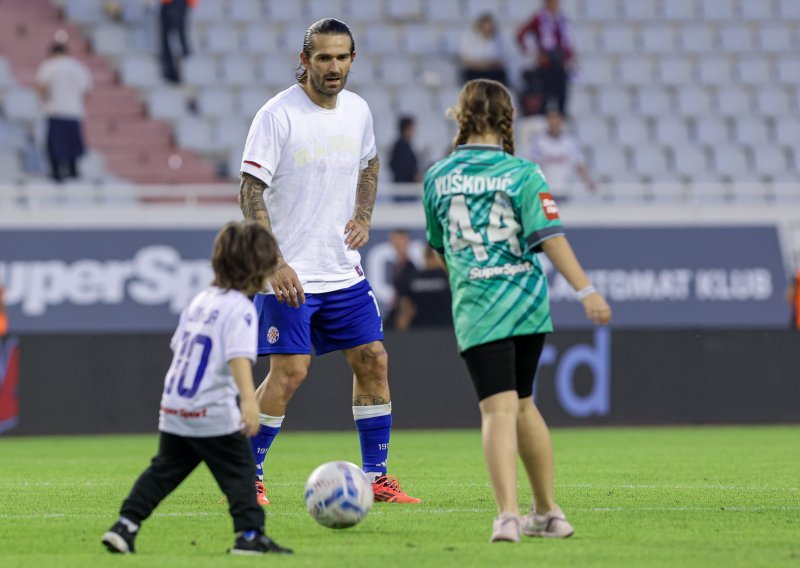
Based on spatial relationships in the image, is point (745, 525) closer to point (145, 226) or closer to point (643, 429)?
point (643, 429)

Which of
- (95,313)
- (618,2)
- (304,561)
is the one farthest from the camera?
(618,2)

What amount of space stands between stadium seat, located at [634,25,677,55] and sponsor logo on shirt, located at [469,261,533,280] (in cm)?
1731

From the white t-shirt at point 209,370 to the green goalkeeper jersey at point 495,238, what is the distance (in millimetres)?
874

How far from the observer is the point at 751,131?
22.0 meters

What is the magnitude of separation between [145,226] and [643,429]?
19.4 feet

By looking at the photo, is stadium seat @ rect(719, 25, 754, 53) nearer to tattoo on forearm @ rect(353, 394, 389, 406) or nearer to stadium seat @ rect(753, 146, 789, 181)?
stadium seat @ rect(753, 146, 789, 181)

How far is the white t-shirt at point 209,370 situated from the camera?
5719mm

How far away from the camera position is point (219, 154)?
19.9 metres

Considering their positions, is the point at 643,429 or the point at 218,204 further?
the point at 218,204

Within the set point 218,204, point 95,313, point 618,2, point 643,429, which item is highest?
point 618,2

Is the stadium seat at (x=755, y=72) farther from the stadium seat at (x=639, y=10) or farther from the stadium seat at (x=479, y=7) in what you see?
the stadium seat at (x=479, y=7)

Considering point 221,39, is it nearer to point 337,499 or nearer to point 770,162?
point 770,162

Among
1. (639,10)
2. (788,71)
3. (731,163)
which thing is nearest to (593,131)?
(731,163)

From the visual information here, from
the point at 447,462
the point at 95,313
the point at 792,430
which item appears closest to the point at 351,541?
the point at 447,462
